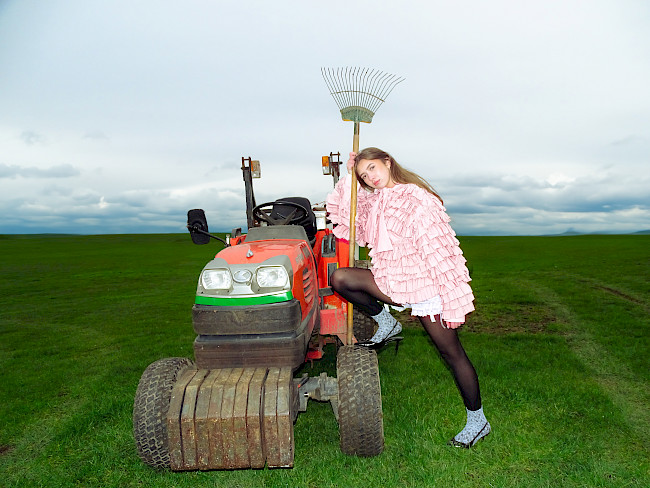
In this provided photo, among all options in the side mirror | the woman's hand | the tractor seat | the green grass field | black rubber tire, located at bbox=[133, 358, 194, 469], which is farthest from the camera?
the tractor seat

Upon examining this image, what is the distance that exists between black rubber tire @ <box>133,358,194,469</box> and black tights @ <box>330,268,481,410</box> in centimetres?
141

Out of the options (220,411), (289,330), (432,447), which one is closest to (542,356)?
(432,447)

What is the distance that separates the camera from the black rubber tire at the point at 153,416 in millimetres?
3176

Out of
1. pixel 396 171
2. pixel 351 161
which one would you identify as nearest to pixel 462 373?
pixel 396 171

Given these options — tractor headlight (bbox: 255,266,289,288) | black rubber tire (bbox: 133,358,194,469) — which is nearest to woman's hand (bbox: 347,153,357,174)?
tractor headlight (bbox: 255,266,289,288)

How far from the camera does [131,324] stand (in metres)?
9.20

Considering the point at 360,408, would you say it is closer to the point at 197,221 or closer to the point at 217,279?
the point at 217,279

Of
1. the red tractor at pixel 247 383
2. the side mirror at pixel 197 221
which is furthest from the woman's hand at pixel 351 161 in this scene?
the side mirror at pixel 197 221

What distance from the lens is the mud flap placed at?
2.97 metres

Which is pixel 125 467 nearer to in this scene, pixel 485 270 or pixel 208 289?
pixel 208 289

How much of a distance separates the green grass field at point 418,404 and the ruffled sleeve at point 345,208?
166 cm

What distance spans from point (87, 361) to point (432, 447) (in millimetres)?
5163

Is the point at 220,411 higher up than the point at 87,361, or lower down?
higher up

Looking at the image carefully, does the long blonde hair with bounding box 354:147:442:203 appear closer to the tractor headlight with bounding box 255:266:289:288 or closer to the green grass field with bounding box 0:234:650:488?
the tractor headlight with bounding box 255:266:289:288
